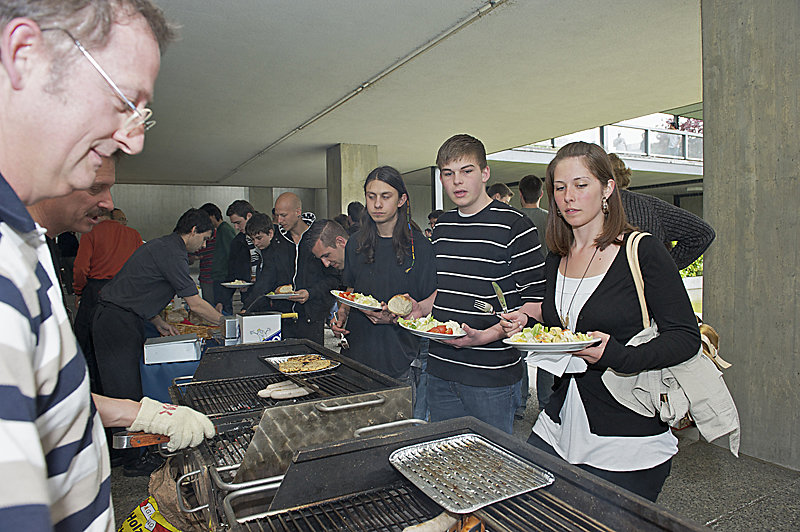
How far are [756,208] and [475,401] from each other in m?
2.51

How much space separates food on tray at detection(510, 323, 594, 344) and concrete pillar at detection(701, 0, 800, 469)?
2374 mm

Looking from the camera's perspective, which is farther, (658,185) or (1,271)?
(658,185)

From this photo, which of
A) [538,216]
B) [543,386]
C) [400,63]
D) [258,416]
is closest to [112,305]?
A: [258,416]

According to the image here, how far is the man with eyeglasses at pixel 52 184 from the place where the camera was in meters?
0.48

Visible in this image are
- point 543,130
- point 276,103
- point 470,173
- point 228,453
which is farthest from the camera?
point 543,130

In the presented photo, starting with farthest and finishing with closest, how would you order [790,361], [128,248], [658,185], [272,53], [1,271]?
[658,185], [272,53], [128,248], [790,361], [1,271]

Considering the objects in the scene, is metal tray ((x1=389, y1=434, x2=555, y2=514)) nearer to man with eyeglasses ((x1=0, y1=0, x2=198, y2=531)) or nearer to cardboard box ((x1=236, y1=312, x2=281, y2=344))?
man with eyeglasses ((x1=0, y1=0, x2=198, y2=531))

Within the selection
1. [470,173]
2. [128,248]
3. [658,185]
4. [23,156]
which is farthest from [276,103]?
[658,185]

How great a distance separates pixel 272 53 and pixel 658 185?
16.7 meters

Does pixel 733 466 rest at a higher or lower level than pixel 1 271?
lower

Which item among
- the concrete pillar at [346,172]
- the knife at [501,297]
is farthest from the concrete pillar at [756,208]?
the concrete pillar at [346,172]

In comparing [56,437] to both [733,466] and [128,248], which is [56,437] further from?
[128,248]

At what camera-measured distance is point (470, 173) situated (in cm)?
251

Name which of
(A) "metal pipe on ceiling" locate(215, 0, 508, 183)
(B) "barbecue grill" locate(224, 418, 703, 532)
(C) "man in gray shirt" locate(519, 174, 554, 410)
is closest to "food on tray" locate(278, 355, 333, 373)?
(B) "barbecue grill" locate(224, 418, 703, 532)
